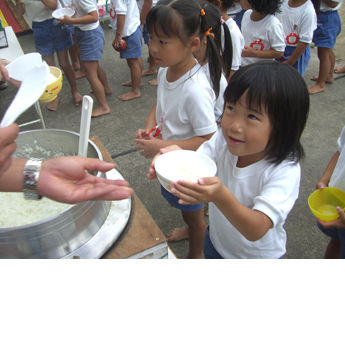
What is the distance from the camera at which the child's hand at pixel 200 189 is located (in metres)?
0.89

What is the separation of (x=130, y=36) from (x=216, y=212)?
2825 millimetres

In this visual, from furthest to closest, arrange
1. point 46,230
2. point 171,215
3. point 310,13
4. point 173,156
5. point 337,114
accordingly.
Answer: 1. point 337,114
2. point 310,13
3. point 171,215
4. point 173,156
5. point 46,230

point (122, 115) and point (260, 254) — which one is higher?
point (260, 254)

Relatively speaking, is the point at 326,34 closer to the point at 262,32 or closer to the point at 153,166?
the point at 262,32

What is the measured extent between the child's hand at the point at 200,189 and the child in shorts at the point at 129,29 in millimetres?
2899

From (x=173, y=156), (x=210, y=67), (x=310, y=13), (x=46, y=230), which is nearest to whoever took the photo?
(x=46, y=230)

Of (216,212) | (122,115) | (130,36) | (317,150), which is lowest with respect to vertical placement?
(317,150)


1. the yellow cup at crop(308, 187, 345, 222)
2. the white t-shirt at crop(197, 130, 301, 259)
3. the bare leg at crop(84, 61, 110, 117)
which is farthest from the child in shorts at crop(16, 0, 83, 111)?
the yellow cup at crop(308, 187, 345, 222)

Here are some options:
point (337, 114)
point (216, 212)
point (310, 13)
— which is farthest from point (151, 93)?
point (216, 212)

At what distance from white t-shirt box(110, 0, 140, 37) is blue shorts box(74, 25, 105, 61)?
29 cm

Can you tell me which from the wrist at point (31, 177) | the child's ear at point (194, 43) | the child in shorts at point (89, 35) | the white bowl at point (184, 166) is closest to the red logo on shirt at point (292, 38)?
the child's ear at point (194, 43)

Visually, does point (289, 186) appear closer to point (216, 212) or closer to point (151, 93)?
point (216, 212)

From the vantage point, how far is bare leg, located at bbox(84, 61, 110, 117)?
328cm

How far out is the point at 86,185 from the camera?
101cm
